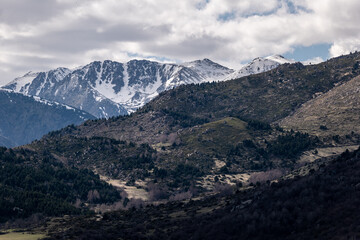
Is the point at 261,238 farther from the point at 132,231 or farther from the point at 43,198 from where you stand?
the point at 43,198

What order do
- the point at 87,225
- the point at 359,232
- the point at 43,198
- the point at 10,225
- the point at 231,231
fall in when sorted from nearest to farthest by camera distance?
the point at 359,232
the point at 231,231
the point at 87,225
the point at 10,225
the point at 43,198

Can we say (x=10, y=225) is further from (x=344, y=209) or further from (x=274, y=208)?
(x=344, y=209)

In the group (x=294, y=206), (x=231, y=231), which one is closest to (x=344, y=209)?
(x=294, y=206)

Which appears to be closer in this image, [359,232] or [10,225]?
[359,232]

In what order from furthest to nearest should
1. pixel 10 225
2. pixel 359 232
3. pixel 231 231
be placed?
pixel 10 225
pixel 231 231
pixel 359 232

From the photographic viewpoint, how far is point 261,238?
82188mm

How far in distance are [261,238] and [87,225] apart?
59.4 m

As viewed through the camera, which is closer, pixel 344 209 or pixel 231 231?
pixel 344 209

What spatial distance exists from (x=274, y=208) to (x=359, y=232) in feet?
95.0

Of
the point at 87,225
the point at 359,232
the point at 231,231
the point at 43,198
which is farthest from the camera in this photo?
the point at 43,198

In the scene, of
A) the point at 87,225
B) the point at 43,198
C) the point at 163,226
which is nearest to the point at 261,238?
the point at 163,226

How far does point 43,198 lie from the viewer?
198750 millimetres

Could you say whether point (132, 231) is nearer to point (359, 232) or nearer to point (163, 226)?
point (163, 226)

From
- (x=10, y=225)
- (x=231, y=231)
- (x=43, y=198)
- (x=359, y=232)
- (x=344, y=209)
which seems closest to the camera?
(x=359, y=232)
